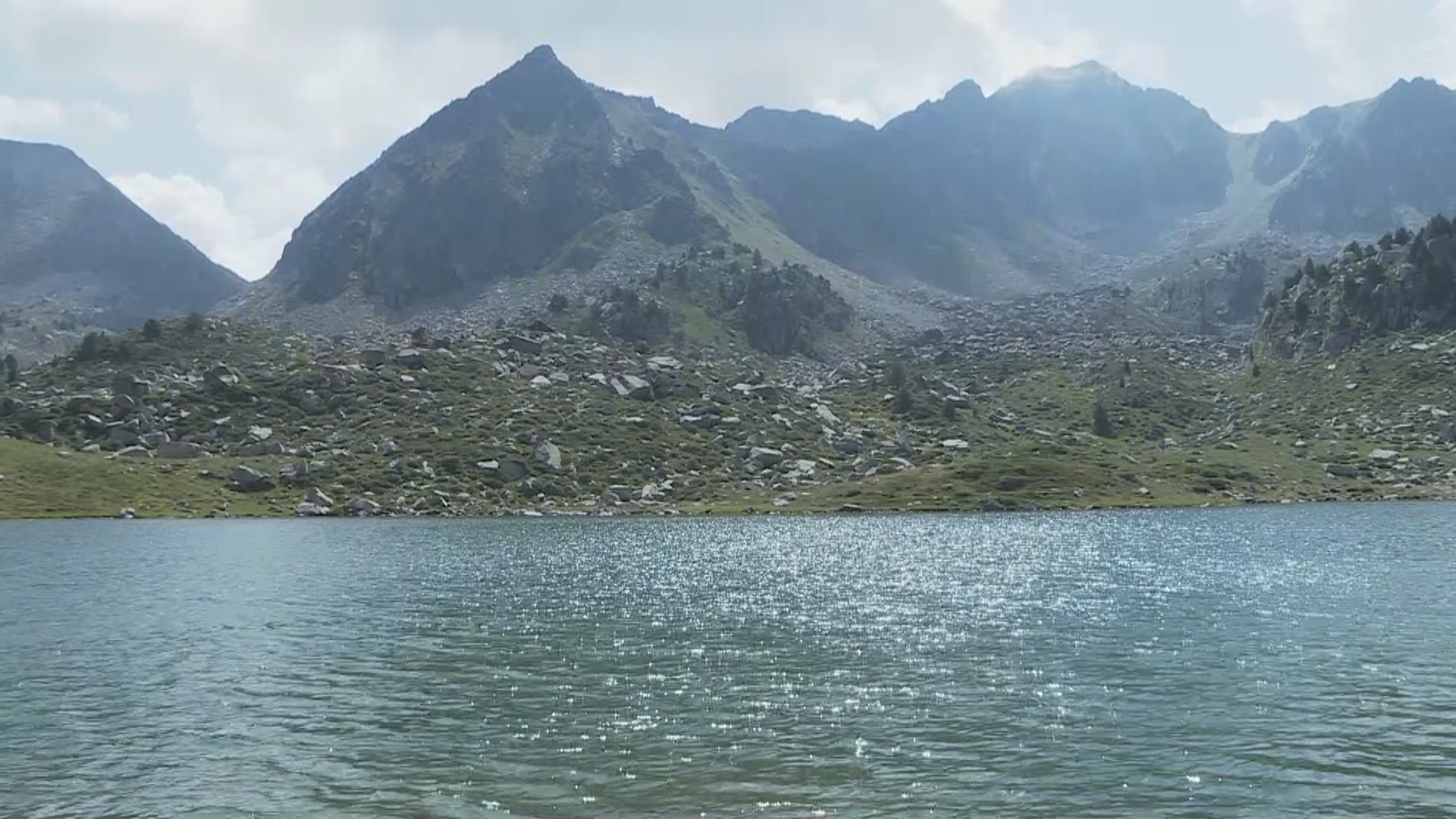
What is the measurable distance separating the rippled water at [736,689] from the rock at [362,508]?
310ft

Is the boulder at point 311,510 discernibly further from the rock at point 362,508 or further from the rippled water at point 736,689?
the rippled water at point 736,689

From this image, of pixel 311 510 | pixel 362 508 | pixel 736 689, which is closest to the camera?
pixel 736 689

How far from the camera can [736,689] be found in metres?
47.3

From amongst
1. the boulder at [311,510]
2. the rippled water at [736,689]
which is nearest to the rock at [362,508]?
the boulder at [311,510]

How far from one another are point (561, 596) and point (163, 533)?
3667 inches

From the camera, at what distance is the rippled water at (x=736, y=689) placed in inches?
1299

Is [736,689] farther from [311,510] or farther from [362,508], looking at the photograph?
[311,510]

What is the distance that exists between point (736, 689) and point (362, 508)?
166 meters

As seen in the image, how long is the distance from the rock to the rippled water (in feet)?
310

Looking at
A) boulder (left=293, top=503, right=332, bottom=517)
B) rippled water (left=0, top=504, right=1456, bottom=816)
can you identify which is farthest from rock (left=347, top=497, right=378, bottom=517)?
rippled water (left=0, top=504, right=1456, bottom=816)

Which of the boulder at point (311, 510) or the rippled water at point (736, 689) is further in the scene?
the boulder at point (311, 510)

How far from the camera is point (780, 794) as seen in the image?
1265 inches

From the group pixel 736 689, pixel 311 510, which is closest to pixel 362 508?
pixel 311 510

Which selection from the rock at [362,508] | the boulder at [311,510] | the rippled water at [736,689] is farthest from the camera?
the rock at [362,508]
